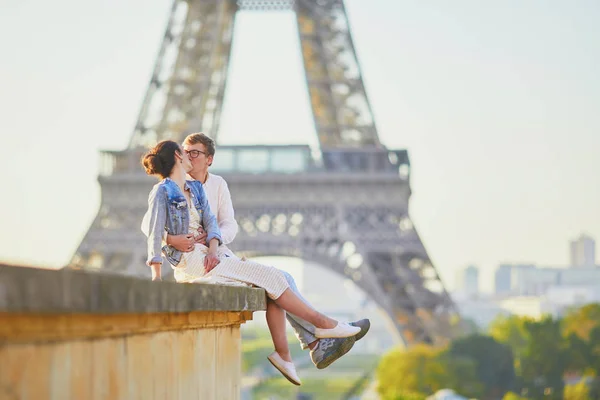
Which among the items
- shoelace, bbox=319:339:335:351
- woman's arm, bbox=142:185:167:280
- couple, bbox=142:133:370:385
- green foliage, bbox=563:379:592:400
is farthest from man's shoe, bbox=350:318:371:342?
green foliage, bbox=563:379:592:400

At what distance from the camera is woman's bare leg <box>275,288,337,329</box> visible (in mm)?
6559

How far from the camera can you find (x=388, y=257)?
124ft

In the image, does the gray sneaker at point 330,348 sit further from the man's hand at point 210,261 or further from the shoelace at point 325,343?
the man's hand at point 210,261

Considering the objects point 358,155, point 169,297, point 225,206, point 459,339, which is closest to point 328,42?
point 358,155

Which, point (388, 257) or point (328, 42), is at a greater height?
point (328, 42)

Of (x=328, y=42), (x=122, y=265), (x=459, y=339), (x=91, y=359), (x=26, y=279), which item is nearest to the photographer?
(x=26, y=279)

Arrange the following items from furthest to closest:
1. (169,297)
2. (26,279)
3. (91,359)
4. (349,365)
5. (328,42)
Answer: (349,365) < (328,42) < (169,297) < (91,359) < (26,279)

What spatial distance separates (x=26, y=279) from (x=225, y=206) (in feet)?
14.4

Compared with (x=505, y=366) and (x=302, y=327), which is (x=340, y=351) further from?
(x=505, y=366)

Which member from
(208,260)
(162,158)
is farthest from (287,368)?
(162,158)

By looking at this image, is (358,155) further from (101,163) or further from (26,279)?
(26,279)

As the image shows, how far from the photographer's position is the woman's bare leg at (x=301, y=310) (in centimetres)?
656

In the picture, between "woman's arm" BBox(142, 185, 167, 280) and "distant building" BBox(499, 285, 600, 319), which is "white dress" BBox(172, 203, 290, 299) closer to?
"woman's arm" BBox(142, 185, 167, 280)

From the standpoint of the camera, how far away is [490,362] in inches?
1930
